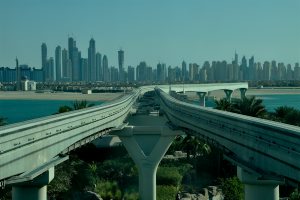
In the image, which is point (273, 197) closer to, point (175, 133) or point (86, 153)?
point (175, 133)

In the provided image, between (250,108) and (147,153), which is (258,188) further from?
(250,108)

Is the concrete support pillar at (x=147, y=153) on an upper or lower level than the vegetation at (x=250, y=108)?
lower

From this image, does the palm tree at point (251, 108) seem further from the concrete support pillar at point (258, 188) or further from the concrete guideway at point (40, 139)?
the concrete support pillar at point (258, 188)

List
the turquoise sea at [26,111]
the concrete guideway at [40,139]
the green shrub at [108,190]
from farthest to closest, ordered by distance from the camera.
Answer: the turquoise sea at [26,111] → the green shrub at [108,190] → the concrete guideway at [40,139]

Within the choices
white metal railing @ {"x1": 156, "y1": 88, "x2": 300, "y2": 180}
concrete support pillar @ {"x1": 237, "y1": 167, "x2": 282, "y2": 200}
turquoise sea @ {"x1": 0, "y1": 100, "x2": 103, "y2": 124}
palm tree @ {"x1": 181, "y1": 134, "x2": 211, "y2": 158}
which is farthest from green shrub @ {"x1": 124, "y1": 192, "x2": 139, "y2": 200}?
turquoise sea @ {"x1": 0, "y1": 100, "x2": 103, "y2": 124}

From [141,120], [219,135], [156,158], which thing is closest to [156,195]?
[156,158]

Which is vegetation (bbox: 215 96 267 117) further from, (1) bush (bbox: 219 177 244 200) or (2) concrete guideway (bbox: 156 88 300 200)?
(2) concrete guideway (bbox: 156 88 300 200)

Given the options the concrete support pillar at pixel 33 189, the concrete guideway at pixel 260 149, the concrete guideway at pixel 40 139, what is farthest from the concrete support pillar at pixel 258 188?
the concrete guideway at pixel 40 139
